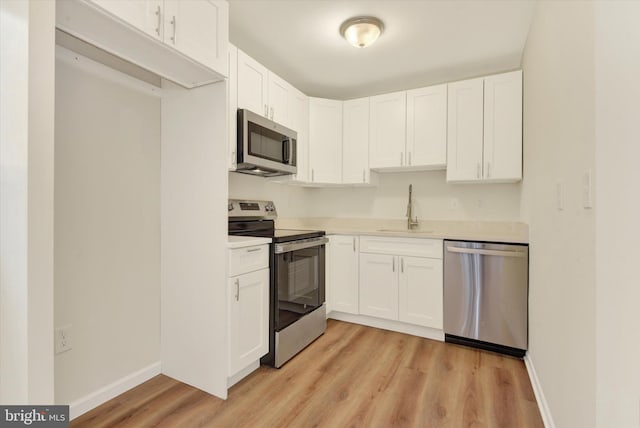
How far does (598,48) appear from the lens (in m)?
0.97

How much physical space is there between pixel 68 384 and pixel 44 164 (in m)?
1.24

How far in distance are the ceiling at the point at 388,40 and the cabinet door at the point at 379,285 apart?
177 cm

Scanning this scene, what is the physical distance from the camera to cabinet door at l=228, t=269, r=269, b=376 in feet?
6.16

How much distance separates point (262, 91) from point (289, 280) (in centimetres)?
150

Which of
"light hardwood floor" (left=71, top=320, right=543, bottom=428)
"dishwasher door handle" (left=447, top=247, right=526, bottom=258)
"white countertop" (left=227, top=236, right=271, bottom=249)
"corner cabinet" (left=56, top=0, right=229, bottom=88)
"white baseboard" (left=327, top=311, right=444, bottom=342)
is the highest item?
"corner cabinet" (left=56, top=0, right=229, bottom=88)

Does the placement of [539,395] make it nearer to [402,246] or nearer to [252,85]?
[402,246]

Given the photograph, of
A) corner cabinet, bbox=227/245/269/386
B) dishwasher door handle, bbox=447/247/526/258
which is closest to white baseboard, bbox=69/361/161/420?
corner cabinet, bbox=227/245/269/386

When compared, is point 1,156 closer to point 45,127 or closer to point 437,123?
point 45,127

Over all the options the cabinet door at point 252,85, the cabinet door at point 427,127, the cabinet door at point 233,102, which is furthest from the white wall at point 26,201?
the cabinet door at point 427,127

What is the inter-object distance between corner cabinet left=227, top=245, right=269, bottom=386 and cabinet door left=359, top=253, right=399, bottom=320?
3.74 feet

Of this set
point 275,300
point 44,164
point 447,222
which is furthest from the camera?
point 447,222

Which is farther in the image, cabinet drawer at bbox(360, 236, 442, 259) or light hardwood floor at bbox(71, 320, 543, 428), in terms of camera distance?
cabinet drawer at bbox(360, 236, 442, 259)

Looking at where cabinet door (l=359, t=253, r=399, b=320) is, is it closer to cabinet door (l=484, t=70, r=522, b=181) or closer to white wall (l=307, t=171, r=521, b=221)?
white wall (l=307, t=171, r=521, b=221)

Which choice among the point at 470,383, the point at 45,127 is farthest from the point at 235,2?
the point at 470,383
